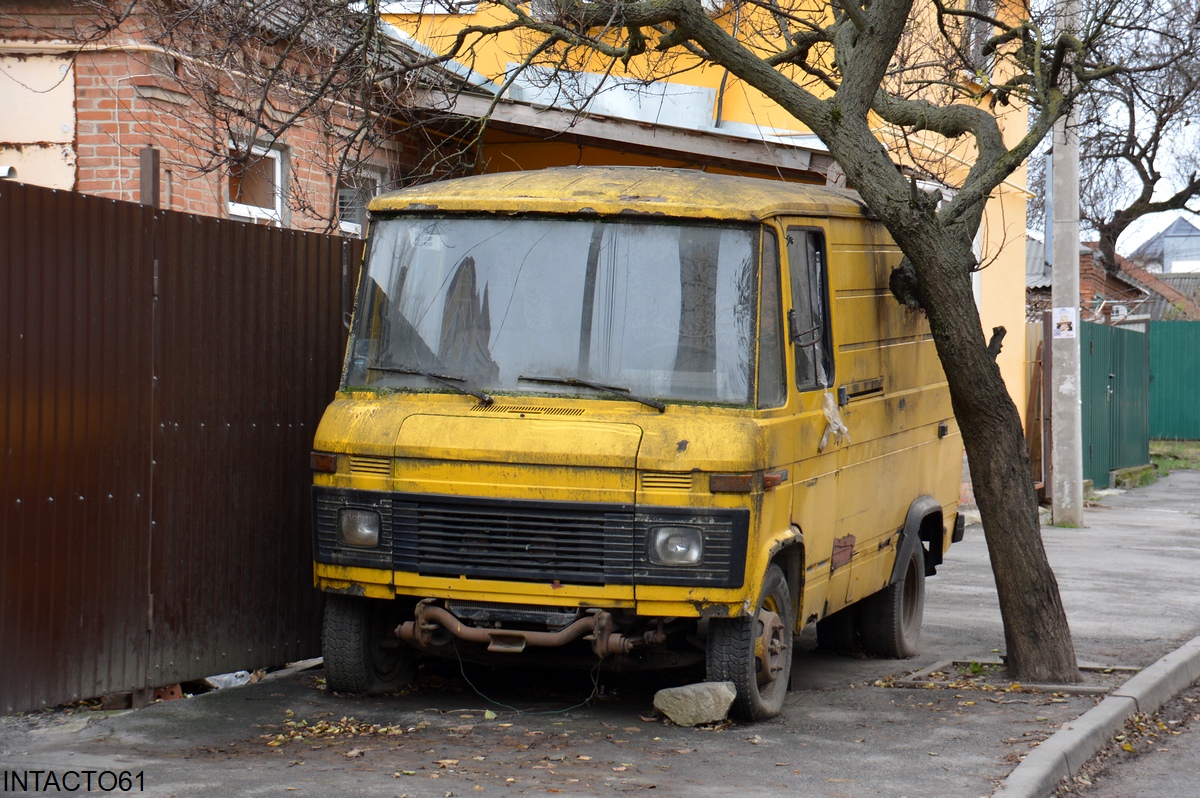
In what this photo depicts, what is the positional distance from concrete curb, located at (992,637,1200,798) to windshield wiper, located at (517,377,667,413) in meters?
2.17

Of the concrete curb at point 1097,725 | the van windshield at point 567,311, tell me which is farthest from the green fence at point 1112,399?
the van windshield at point 567,311

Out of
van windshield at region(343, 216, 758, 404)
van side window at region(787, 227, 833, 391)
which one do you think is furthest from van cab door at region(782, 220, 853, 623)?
van windshield at region(343, 216, 758, 404)

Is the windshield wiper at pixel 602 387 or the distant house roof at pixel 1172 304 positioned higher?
the distant house roof at pixel 1172 304

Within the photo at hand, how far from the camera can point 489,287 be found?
6.93 m

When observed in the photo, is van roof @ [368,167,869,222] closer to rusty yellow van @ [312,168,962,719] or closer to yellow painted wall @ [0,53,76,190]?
rusty yellow van @ [312,168,962,719]

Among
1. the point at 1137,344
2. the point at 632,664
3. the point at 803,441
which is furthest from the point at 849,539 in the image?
the point at 1137,344

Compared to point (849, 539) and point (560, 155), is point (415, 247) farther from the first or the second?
point (560, 155)

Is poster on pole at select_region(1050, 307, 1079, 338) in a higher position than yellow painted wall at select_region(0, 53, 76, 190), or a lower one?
lower

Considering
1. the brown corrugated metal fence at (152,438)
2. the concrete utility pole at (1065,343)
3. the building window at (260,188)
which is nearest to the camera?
the brown corrugated metal fence at (152,438)

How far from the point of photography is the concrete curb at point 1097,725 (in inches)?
235

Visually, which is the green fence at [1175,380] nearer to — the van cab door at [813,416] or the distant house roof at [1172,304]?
the distant house roof at [1172,304]

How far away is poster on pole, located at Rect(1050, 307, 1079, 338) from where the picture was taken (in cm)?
1600

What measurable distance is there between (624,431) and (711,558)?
0.67 meters

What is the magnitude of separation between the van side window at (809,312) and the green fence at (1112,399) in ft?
42.4
